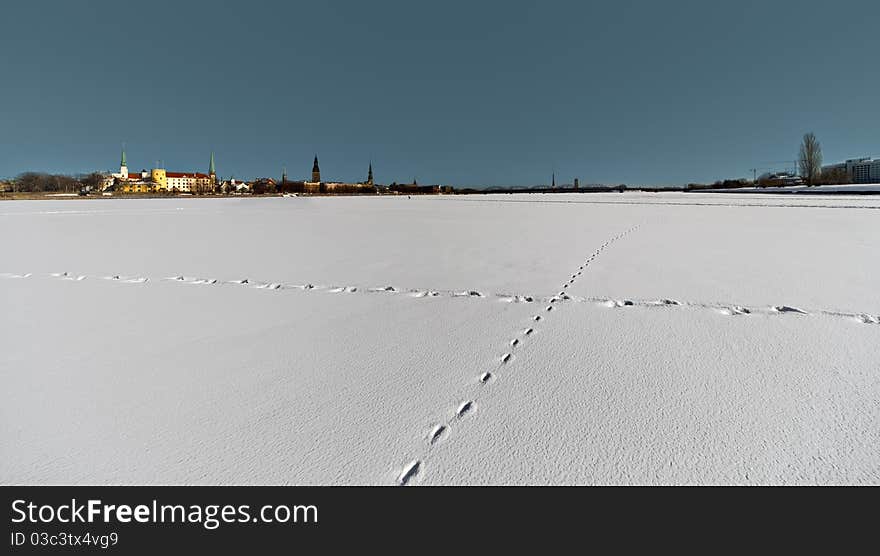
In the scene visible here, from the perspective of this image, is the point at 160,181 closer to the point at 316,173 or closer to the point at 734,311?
the point at 316,173

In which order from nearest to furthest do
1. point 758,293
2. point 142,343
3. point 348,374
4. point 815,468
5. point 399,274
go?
1. point 815,468
2. point 348,374
3. point 142,343
4. point 758,293
5. point 399,274

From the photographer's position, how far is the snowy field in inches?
84.8

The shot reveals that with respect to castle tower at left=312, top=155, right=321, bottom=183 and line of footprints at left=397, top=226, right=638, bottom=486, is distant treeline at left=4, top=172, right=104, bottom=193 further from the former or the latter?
line of footprints at left=397, top=226, right=638, bottom=486

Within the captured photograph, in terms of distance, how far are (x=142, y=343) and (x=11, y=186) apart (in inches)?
4975

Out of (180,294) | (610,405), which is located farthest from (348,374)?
(180,294)

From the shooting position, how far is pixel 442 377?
3162mm

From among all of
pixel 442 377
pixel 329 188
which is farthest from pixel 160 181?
pixel 442 377

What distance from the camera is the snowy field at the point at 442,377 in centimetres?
215

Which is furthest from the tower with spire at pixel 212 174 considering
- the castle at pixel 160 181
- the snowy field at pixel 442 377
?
the snowy field at pixel 442 377

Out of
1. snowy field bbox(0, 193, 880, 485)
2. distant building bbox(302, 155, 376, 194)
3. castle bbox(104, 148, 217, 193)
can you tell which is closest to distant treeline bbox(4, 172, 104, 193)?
castle bbox(104, 148, 217, 193)
